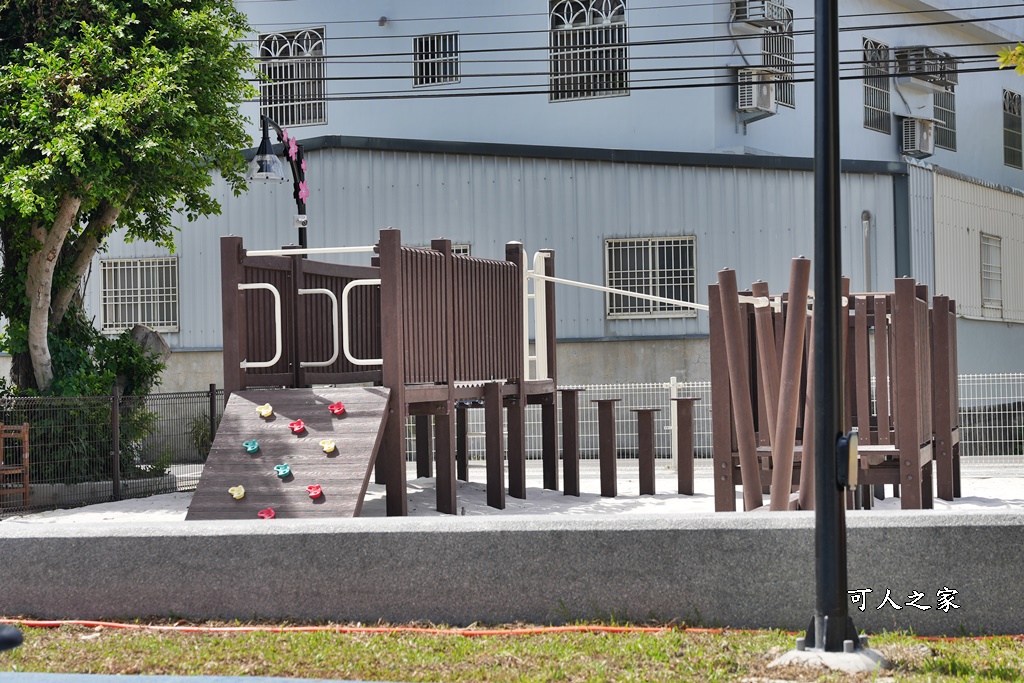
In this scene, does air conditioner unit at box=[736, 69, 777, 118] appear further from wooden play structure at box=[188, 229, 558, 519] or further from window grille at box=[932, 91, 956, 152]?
wooden play structure at box=[188, 229, 558, 519]

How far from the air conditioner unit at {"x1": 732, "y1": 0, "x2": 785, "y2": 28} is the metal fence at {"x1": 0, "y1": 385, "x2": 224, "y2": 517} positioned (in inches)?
601

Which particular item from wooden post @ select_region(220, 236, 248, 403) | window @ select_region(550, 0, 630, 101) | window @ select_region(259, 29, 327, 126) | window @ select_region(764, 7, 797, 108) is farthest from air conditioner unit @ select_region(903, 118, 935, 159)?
wooden post @ select_region(220, 236, 248, 403)

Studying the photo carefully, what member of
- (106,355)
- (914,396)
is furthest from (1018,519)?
(106,355)

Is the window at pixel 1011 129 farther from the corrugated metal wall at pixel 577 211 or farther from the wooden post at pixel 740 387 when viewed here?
the wooden post at pixel 740 387

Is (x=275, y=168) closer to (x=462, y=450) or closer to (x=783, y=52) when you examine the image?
(x=462, y=450)

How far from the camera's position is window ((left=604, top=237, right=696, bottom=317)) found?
2388 centimetres

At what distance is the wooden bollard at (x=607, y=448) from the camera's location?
15.5 m

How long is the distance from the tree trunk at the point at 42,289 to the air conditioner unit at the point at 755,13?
1561cm

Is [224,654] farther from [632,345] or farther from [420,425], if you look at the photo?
[632,345]

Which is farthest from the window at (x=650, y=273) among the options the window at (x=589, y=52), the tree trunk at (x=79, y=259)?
the tree trunk at (x=79, y=259)

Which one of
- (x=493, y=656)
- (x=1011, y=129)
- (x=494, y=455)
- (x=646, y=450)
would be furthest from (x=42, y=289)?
(x=1011, y=129)

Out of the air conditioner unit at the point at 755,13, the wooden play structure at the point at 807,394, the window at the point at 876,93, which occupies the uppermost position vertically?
the air conditioner unit at the point at 755,13

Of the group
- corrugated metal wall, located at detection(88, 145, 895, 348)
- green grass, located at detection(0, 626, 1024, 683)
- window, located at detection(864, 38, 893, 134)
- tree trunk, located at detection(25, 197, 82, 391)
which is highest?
window, located at detection(864, 38, 893, 134)

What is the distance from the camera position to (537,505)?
14328 mm
